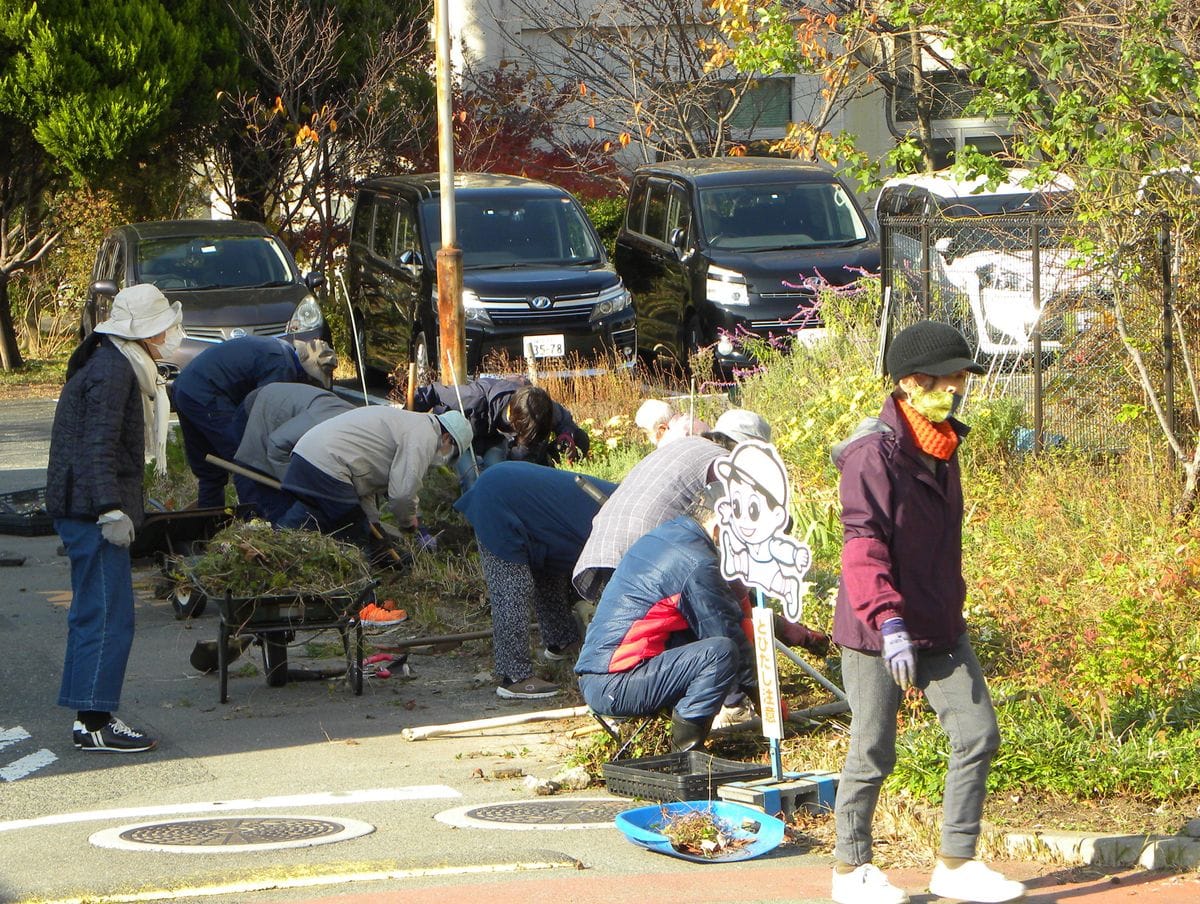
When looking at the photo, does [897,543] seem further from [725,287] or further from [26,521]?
[725,287]

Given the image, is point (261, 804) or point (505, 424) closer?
point (261, 804)

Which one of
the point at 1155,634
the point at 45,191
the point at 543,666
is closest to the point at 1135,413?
the point at 1155,634

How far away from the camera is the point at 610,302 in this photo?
15.5m

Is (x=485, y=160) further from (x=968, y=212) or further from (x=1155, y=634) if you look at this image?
(x=1155, y=634)

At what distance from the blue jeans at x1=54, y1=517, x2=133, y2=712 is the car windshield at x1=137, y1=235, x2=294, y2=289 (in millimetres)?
9909

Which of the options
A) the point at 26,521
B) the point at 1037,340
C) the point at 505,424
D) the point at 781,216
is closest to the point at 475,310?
the point at 781,216

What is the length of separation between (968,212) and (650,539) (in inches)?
353

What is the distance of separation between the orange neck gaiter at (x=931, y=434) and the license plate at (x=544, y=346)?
392 inches

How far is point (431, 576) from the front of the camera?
9.54 m

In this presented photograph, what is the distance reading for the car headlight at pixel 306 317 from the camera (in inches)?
642

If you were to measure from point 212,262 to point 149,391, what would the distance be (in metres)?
10.1

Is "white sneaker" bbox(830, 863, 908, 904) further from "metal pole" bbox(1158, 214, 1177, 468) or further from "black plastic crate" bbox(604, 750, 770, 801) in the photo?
"metal pole" bbox(1158, 214, 1177, 468)

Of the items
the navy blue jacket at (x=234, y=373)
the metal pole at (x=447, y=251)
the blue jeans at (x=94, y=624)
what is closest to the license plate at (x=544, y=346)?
the metal pole at (x=447, y=251)

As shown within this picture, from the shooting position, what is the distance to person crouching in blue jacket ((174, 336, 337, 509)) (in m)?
10.4
